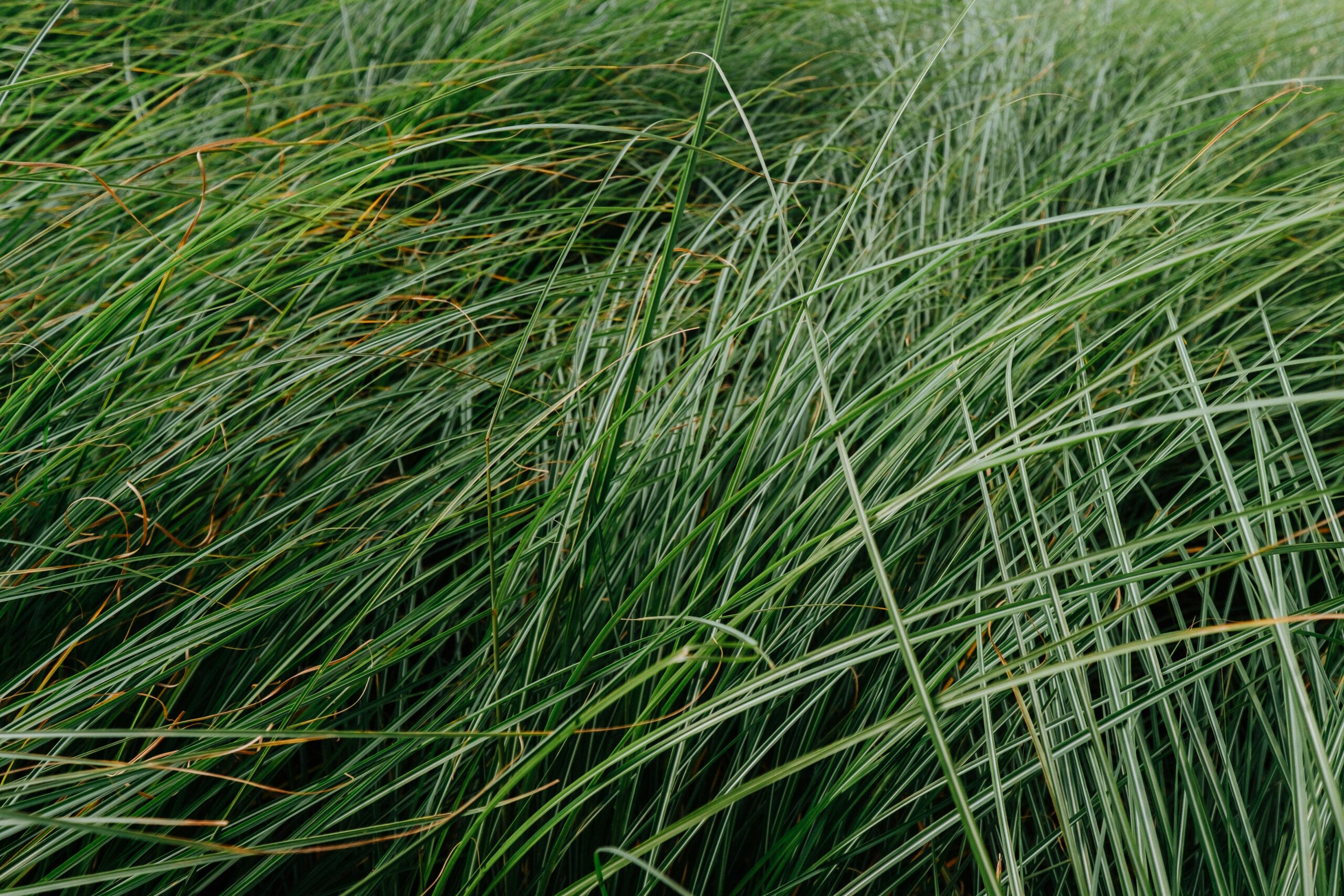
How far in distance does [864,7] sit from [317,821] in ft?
6.56

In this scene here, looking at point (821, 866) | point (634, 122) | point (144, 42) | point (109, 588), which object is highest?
point (144, 42)

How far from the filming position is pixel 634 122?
4.91 feet

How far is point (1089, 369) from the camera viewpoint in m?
0.94

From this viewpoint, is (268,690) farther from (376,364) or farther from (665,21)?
(665,21)

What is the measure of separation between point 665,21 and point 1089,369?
1.05 m

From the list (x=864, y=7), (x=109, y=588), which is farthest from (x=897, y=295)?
(x=864, y=7)

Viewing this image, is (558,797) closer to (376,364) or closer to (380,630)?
(380,630)

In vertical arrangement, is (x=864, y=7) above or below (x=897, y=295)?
above

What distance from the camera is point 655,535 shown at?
2.66ft

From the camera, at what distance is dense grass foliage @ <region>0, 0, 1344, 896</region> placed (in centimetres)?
61

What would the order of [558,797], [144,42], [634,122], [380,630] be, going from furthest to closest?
[144,42] → [634,122] → [380,630] → [558,797]

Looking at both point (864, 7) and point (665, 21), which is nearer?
point (665, 21)

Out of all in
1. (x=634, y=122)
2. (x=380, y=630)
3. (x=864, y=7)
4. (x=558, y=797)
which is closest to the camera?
(x=558, y=797)

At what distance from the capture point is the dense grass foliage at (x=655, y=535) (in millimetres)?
605
